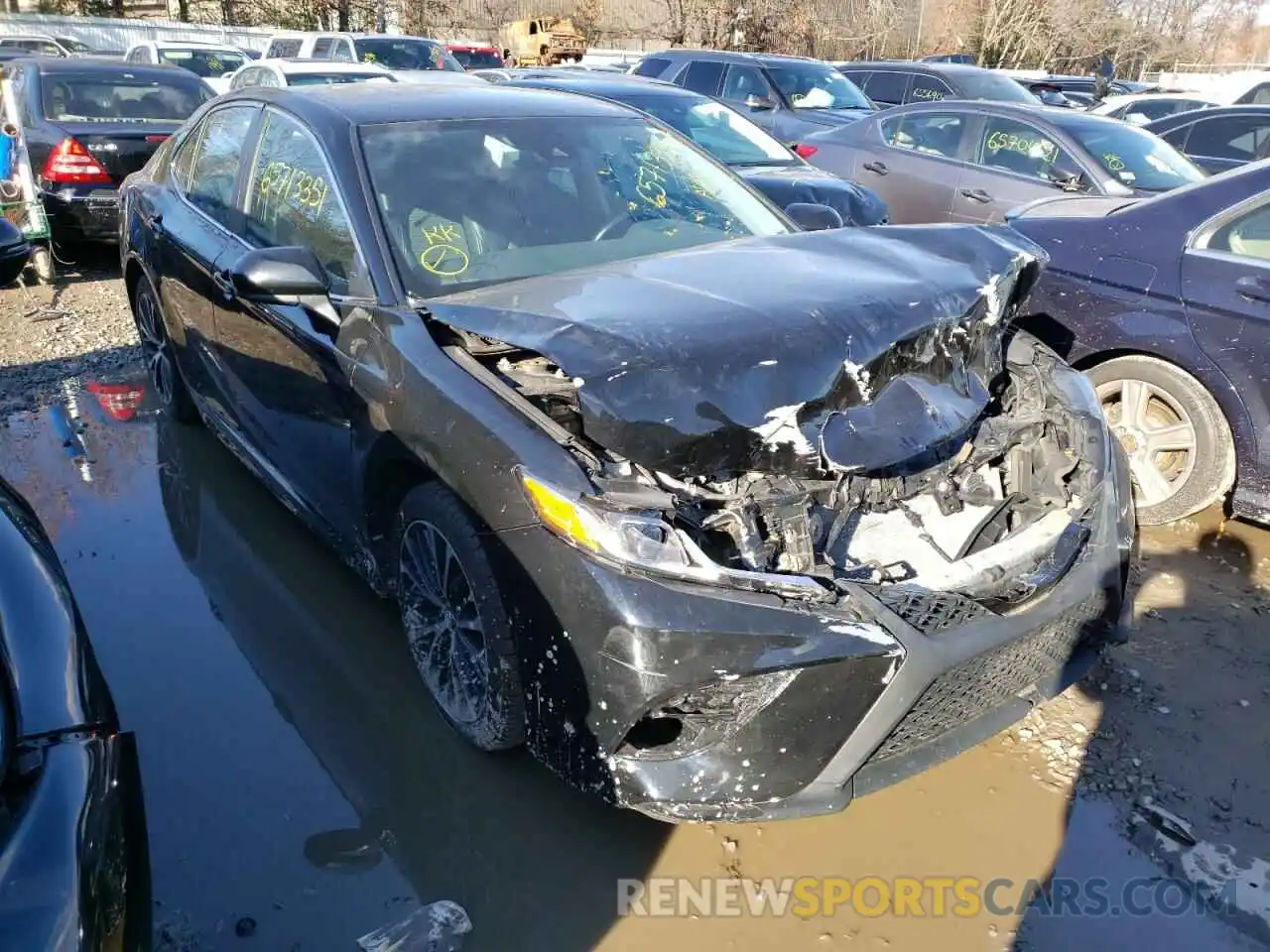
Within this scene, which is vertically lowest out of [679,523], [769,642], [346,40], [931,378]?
[769,642]

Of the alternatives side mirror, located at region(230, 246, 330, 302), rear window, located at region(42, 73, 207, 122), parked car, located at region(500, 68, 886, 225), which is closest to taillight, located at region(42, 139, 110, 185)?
rear window, located at region(42, 73, 207, 122)

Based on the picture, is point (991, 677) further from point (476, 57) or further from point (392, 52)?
point (476, 57)

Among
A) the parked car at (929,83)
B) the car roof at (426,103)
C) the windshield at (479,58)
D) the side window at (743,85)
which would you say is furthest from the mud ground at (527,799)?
the windshield at (479,58)

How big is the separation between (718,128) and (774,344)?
542 centimetres

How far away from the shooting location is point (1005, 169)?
7160mm

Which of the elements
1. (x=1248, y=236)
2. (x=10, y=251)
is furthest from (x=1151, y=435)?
(x=10, y=251)

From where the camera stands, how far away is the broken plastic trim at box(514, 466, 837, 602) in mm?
2043

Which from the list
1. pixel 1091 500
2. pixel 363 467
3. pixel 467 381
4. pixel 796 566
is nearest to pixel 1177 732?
pixel 1091 500

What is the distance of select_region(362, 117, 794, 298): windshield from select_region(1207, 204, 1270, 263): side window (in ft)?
6.04

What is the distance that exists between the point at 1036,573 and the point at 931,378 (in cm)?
65

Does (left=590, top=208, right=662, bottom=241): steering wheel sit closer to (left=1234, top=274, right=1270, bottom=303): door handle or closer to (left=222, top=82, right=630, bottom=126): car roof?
(left=222, top=82, right=630, bottom=126): car roof

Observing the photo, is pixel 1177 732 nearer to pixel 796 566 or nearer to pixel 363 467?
pixel 796 566

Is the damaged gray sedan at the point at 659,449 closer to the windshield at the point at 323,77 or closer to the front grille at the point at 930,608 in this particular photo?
the front grille at the point at 930,608

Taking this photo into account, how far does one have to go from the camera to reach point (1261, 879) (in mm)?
2420
